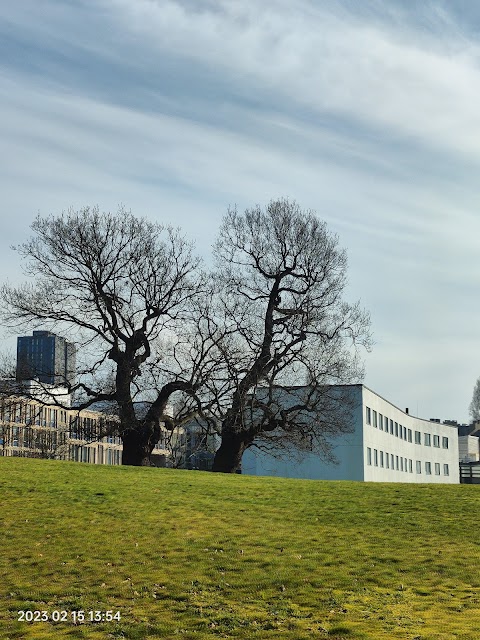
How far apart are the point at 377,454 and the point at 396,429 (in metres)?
11.6

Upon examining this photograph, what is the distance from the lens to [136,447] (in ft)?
143

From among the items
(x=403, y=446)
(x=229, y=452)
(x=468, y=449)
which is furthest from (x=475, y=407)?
(x=229, y=452)

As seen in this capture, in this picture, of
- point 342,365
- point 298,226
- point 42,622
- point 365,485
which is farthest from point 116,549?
point 298,226

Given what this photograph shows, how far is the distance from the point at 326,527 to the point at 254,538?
2.65m

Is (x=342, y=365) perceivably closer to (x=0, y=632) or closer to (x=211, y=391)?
(x=211, y=391)

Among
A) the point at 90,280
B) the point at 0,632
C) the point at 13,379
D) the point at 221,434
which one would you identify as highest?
the point at 90,280

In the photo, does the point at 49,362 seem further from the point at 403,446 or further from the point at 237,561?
the point at 403,446

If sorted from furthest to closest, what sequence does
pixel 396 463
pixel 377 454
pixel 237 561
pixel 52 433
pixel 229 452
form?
pixel 52 433 → pixel 396 463 → pixel 377 454 → pixel 229 452 → pixel 237 561

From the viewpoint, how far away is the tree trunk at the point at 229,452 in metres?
44.4

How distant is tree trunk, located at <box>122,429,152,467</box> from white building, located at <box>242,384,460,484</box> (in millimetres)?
9930

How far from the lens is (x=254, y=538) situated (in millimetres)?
20922

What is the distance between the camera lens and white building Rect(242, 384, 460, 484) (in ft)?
229

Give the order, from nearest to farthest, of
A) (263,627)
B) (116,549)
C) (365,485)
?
(263,627) → (116,549) → (365,485)
